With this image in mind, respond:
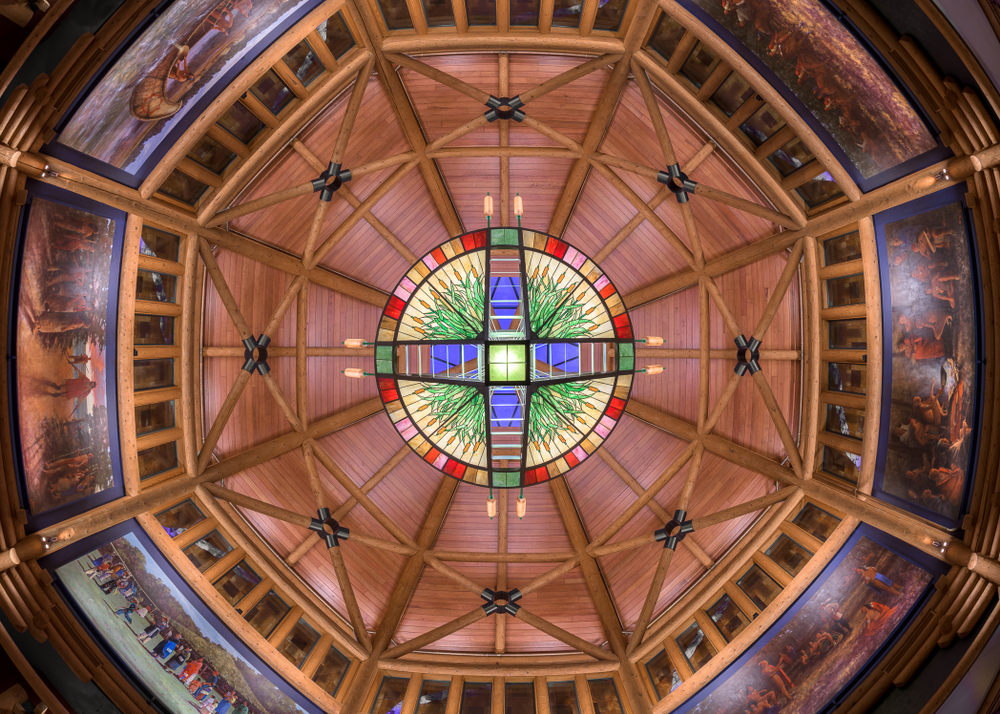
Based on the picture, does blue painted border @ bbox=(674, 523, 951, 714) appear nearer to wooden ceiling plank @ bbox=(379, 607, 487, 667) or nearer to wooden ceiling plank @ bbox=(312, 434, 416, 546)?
wooden ceiling plank @ bbox=(379, 607, 487, 667)

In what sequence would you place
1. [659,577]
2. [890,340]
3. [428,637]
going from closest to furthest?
[890,340], [659,577], [428,637]

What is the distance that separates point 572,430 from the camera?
1712cm

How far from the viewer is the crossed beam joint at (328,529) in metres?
15.9

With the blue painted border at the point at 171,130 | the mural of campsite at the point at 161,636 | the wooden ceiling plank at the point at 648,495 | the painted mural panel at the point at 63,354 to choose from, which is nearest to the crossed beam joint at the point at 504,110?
the blue painted border at the point at 171,130

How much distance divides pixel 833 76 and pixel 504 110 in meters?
7.89

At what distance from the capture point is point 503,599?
1675 cm

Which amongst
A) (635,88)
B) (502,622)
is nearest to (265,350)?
(502,622)

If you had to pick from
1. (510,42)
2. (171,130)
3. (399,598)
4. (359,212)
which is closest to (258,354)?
(359,212)

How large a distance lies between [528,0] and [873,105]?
849 centimetres

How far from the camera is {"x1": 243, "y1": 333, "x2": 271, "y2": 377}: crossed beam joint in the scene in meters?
15.9

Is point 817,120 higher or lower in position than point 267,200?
higher

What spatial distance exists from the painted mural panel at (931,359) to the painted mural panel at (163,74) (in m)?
15.2

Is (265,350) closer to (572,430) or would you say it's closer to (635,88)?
(572,430)

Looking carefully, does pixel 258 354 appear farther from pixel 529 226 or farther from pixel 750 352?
pixel 750 352
